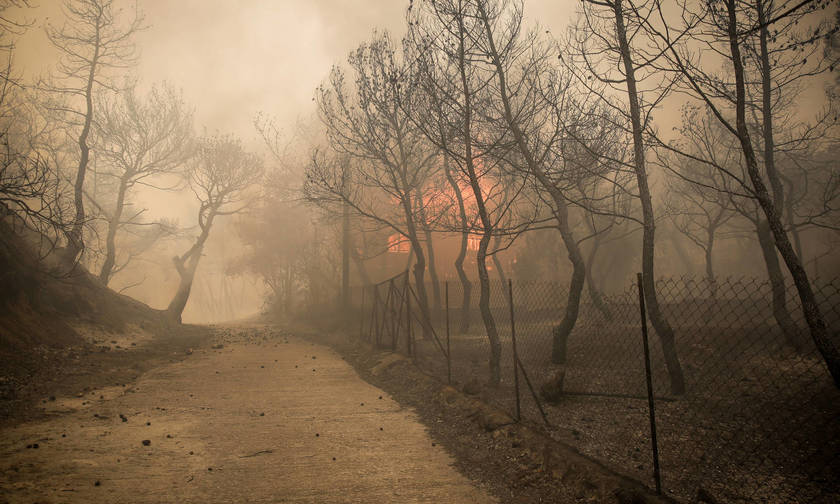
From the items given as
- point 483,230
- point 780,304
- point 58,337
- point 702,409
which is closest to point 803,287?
point 702,409

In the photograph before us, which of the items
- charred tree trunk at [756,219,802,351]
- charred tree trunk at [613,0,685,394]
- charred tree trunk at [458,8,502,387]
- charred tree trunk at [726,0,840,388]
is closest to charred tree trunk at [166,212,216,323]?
charred tree trunk at [458,8,502,387]

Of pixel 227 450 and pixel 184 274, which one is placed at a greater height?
pixel 184 274

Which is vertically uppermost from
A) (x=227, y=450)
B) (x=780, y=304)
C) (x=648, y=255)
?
(x=648, y=255)

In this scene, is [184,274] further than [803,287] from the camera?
Yes

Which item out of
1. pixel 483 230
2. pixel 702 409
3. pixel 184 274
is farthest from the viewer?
pixel 184 274

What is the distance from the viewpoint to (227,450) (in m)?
5.05

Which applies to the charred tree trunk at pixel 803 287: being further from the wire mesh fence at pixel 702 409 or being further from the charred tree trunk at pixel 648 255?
the charred tree trunk at pixel 648 255

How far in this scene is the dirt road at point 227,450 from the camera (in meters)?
3.97

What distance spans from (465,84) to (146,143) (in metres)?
21.2

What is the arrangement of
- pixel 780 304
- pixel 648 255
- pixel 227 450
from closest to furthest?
pixel 227 450
pixel 648 255
pixel 780 304

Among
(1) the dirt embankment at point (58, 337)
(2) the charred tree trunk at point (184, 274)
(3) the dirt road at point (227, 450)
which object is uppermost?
(2) the charred tree trunk at point (184, 274)

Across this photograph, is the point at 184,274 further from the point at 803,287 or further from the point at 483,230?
Result: the point at 803,287

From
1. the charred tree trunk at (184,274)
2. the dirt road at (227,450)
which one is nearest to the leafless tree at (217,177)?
the charred tree trunk at (184,274)

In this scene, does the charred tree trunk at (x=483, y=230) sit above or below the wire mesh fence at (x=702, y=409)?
above
